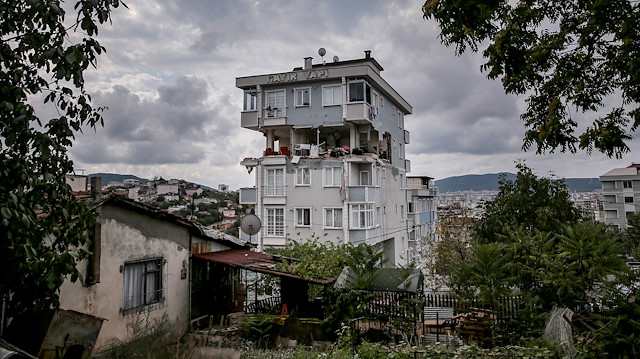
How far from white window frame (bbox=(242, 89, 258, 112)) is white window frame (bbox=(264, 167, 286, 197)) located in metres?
5.23

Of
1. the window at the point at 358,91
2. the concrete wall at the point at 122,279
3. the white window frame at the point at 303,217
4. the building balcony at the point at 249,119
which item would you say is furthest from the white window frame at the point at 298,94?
the concrete wall at the point at 122,279

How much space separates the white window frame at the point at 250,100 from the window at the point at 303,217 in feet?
29.5

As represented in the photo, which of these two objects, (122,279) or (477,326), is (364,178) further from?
(122,279)

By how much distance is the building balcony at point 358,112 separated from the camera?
27.7m

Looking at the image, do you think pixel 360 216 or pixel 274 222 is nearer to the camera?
pixel 360 216

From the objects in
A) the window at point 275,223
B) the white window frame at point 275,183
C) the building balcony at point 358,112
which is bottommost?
the window at point 275,223

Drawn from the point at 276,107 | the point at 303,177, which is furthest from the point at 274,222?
the point at 276,107

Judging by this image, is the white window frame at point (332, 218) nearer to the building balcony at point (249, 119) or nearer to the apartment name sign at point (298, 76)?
the building balcony at point (249, 119)

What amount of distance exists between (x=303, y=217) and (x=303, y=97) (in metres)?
9.28

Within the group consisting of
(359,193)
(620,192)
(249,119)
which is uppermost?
(249,119)

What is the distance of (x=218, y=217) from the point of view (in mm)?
39094

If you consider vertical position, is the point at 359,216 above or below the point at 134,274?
above

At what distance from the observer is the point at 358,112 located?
27.8 metres

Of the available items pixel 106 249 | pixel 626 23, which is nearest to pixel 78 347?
pixel 106 249
